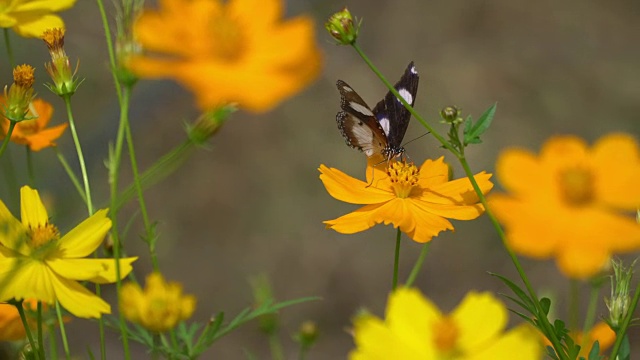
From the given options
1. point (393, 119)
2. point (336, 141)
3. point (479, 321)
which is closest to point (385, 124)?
point (393, 119)

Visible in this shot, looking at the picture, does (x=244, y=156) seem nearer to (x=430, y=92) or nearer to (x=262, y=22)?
(x=430, y=92)

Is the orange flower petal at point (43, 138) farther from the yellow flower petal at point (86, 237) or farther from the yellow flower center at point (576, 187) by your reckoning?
the yellow flower center at point (576, 187)

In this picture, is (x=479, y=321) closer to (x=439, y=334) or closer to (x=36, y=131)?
(x=439, y=334)

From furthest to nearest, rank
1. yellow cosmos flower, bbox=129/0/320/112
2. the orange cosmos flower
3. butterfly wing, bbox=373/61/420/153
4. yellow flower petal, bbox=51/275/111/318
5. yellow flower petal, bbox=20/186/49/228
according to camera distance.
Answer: butterfly wing, bbox=373/61/420/153
the orange cosmos flower
yellow flower petal, bbox=20/186/49/228
yellow flower petal, bbox=51/275/111/318
yellow cosmos flower, bbox=129/0/320/112

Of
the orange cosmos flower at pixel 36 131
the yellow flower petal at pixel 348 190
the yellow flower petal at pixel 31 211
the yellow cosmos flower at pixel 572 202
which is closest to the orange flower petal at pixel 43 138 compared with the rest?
the orange cosmos flower at pixel 36 131

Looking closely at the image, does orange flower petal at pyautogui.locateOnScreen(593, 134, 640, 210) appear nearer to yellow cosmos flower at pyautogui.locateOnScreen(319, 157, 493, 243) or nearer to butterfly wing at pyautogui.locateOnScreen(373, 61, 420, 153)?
yellow cosmos flower at pyautogui.locateOnScreen(319, 157, 493, 243)

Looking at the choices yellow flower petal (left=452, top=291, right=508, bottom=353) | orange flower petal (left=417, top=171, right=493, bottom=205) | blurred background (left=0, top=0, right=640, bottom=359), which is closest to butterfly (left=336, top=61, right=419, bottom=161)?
orange flower petal (left=417, top=171, right=493, bottom=205)
